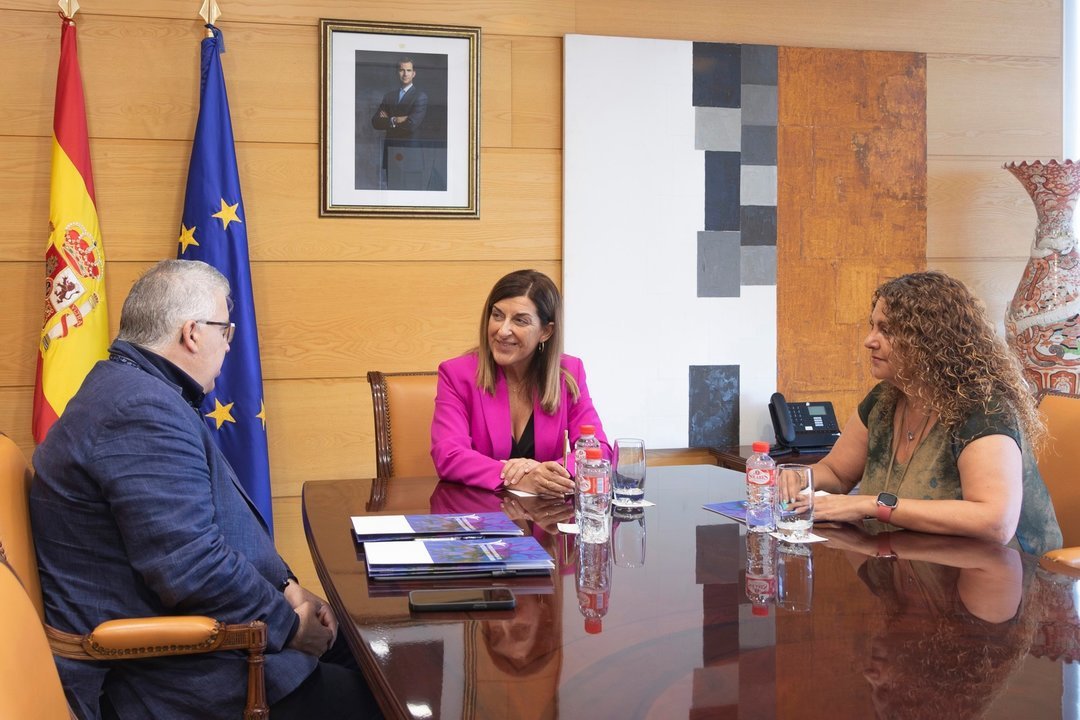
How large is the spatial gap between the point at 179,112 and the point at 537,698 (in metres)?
3.10

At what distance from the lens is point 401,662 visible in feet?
4.36

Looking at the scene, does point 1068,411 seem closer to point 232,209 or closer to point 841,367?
point 841,367

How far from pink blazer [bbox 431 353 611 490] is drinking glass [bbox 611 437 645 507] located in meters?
0.49

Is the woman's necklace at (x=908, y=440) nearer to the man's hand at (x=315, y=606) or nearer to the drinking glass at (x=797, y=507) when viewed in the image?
the drinking glass at (x=797, y=507)

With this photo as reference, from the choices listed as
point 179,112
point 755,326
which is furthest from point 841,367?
point 179,112

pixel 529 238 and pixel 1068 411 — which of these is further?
pixel 529 238

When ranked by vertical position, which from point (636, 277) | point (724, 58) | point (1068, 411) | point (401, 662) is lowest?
point (401, 662)

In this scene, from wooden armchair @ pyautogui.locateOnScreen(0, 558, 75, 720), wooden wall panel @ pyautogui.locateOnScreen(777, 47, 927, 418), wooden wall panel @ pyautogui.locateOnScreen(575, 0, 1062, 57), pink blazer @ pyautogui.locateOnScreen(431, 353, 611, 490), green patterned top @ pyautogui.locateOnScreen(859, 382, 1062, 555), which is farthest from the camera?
wooden wall panel @ pyautogui.locateOnScreen(777, 47, 927, 418)

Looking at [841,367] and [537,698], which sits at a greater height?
[841,367]

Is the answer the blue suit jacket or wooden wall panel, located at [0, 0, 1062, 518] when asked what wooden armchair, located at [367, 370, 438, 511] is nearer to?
wooden wall panel, located at [0, 0, 1062, 518]

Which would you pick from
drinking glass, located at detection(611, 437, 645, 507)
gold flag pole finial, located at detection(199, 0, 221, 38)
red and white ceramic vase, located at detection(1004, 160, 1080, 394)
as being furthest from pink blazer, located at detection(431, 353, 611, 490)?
red and white ceramic vase, located at detection(1004, 160, 1080, 394)

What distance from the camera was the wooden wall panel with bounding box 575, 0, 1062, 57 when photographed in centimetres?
409

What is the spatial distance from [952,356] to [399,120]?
2349 mm

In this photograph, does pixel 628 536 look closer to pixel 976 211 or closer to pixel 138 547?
pixel 138 547
